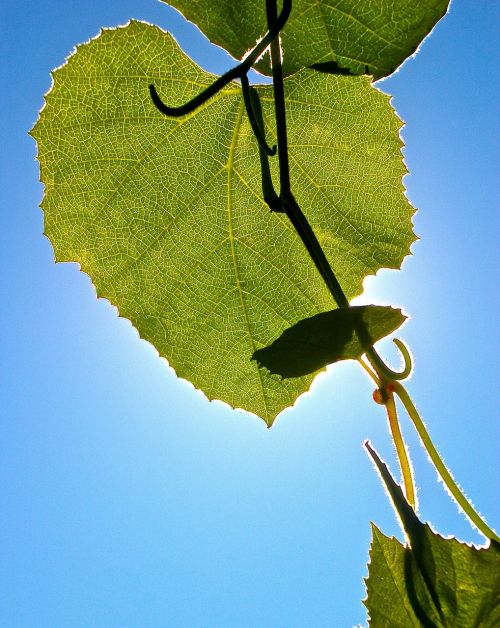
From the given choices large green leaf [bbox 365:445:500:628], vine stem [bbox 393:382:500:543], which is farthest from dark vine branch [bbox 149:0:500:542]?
large green leaf [bbox 365:445:500:628]

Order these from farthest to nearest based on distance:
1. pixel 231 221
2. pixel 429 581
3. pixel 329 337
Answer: pixel 231 221, pixel 329 337, pixel 429 581

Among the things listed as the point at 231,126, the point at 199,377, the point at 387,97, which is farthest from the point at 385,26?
the point at 199,377

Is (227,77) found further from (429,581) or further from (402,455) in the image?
Result: (429,581)

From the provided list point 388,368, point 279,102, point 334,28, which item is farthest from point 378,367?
point 334,28

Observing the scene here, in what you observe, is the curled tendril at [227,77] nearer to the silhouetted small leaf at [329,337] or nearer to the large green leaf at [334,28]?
the large green leaf at [334,28]

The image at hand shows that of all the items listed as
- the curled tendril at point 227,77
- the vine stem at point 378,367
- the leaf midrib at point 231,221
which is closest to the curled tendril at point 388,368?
the vine stem at point 378,367

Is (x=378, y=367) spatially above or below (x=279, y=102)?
below

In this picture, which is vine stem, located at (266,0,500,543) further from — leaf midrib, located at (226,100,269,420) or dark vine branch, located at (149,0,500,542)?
leaf midrib, located at (226,100,269,420)
